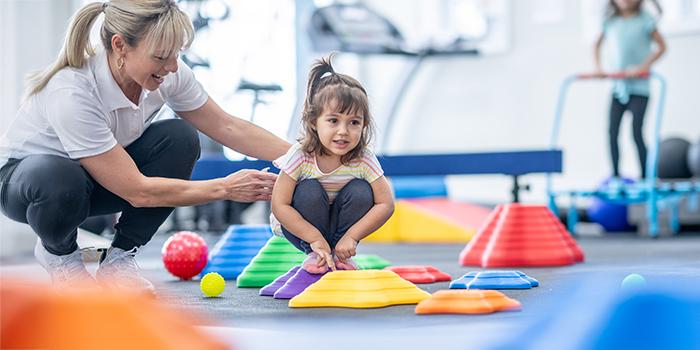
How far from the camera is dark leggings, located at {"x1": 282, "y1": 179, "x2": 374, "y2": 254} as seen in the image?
8.04 feet

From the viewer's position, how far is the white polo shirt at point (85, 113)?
2336mm

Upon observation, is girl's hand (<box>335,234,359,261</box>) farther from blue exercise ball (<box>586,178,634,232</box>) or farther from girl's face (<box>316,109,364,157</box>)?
blue exercise ball (<box>586,178,634,232</box>)

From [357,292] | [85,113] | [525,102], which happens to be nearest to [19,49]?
[525,102]

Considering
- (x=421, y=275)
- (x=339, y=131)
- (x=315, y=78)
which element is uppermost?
(x=315, y=78)

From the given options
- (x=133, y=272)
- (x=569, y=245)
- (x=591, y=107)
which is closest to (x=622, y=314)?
(x=133, y=272)

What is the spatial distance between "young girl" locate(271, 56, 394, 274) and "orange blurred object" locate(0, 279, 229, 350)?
1281 millimetres

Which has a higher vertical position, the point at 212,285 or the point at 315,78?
the point at 315,78

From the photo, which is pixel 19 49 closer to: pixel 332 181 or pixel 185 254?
pixel 185 254

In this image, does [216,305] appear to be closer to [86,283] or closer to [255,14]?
[86,283]

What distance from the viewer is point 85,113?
2.33 metres

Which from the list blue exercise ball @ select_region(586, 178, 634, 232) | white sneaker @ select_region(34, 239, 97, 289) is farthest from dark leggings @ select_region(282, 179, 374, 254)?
blue exercise ball @ select_region(586, 178, 634, 232)

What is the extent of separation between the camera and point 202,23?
6.40 metres

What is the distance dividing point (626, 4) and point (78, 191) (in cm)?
431

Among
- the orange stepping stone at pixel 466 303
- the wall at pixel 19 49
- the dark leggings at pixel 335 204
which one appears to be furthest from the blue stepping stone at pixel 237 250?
the wall at pixel 19 49
